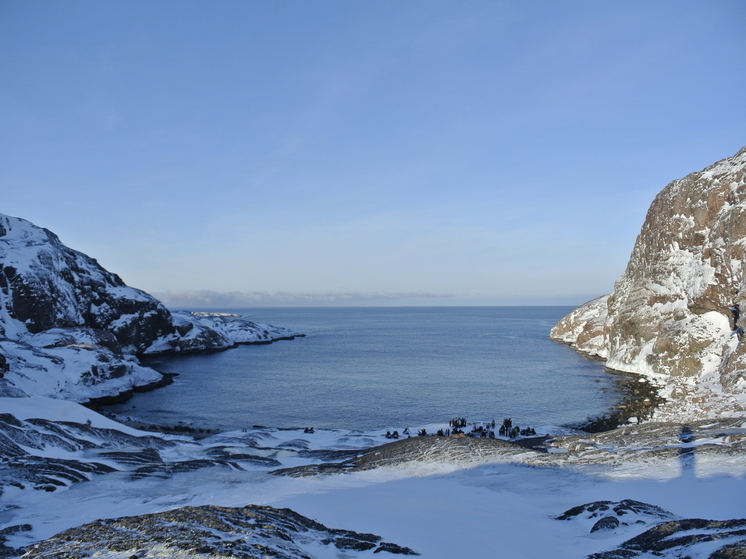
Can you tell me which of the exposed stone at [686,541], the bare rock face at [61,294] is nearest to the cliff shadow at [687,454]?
the exposed stone at [686,541]

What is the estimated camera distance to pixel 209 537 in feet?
44.4

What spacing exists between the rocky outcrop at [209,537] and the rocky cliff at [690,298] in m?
41.5

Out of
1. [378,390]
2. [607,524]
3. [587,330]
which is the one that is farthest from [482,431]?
[587,330]

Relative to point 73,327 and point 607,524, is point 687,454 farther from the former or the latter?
point 73,327

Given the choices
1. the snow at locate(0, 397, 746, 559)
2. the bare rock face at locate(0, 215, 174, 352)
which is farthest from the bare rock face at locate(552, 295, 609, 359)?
the bare rock face at locate(0, 215, 174, 352)

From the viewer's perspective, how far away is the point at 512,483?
961 inches

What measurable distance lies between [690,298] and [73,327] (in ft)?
361

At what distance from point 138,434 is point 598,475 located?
1391 inches

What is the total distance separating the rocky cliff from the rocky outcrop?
41478 mm

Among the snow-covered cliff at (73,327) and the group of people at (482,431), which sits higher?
the snow-covered cliff at (73,327)

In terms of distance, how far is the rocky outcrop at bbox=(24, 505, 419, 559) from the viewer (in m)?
12.7

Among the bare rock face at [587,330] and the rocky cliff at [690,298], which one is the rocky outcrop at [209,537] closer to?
the rocky cliff at [690,298]

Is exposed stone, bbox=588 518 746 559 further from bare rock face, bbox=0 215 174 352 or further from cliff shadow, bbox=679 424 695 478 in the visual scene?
bare rock face, bbox=0 215 174 352

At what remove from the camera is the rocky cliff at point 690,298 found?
53781mm
